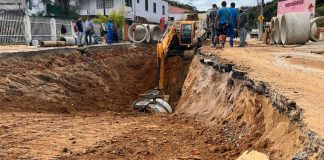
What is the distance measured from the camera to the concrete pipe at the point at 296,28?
16984 millimetres

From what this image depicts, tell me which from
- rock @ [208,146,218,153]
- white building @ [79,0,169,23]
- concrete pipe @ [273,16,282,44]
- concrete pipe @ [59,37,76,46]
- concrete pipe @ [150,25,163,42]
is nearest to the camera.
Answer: rock @ [208,146,218,153]

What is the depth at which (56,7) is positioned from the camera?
4397cm

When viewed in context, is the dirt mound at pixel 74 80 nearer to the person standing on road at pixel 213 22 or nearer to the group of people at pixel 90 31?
the group of people at pixel 90 31

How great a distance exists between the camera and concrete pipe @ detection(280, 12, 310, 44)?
1698 cm

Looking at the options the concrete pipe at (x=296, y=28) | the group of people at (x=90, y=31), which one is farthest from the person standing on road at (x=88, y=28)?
the concrete pipe at (x=296, y=28)

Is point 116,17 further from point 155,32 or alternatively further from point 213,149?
point 213,149

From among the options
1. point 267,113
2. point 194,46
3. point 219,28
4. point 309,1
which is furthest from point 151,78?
point 267,113

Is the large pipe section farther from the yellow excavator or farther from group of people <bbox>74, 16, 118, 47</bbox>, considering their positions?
the yellow excavator

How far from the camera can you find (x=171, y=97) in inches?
653

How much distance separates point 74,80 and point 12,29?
9.10 metres

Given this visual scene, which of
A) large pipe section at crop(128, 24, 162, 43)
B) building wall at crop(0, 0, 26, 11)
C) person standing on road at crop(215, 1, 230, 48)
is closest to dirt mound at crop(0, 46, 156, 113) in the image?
large pipe section at crop(128, 24, 162, 43)

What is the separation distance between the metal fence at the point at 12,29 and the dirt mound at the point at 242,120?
13659mm

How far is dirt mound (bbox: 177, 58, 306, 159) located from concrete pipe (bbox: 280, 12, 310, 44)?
7.76 meters

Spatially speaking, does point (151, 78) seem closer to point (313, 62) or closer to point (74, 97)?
point (74, 97)
